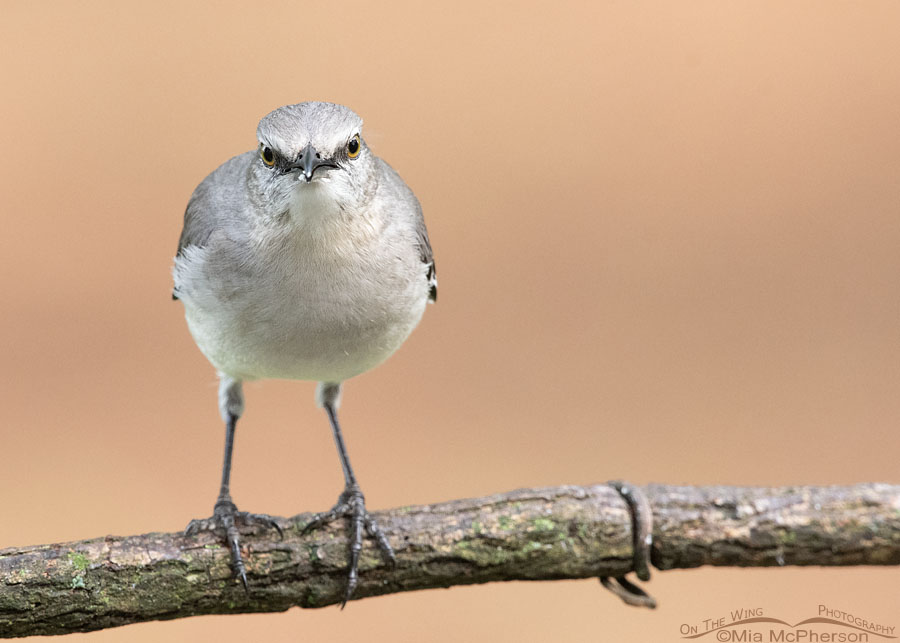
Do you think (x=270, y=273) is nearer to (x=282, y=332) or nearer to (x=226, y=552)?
(x=282, y=332)

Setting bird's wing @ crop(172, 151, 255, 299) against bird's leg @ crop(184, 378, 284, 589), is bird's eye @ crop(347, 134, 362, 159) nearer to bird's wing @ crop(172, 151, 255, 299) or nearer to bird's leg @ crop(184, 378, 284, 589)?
bird's wing @ crop(172, 151, 255, 299)


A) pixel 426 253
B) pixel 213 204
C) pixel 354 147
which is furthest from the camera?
pixel 426 253

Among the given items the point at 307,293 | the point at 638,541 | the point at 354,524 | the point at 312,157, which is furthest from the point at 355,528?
the point at 312,157

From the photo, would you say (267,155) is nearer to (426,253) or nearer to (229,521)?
(426,253)

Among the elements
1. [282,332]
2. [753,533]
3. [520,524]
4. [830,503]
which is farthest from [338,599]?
[830,503]

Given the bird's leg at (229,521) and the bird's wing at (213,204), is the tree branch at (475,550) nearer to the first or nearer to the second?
the bird's leg at (229,521)

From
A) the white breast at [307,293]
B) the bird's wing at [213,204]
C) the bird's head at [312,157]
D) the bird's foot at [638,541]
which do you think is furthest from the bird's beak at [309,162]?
the bird's foot at [638,541]
